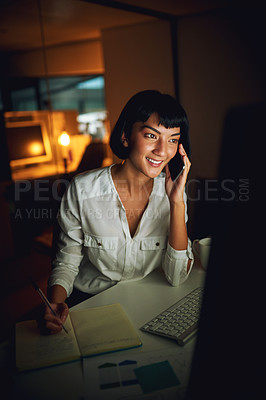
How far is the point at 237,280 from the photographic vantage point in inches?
16.8

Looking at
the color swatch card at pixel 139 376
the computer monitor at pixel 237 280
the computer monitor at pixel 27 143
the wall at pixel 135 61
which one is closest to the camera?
the computer monitor at pixel 237 280

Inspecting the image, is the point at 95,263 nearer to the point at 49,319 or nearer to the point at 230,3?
the point at 49,319

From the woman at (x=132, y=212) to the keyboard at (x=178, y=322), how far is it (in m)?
0.27

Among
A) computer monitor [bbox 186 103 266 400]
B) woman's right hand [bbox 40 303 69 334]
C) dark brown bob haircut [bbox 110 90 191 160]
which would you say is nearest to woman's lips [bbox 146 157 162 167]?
dark brown bob haircut [bbox 110 90 191 160]

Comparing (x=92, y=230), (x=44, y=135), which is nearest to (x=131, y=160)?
(x=92, y=230)

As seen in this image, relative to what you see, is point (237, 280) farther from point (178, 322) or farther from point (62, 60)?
point (62, 60)

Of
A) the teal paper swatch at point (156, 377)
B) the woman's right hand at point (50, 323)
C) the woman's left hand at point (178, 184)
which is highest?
the woman's left hand at point (178, 184)

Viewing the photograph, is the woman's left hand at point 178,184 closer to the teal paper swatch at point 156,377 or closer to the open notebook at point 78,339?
the open notebook at point 78,339

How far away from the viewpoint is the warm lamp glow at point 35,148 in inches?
178

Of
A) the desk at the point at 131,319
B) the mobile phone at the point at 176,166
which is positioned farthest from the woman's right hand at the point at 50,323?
the mobile phone at the point at 176,166

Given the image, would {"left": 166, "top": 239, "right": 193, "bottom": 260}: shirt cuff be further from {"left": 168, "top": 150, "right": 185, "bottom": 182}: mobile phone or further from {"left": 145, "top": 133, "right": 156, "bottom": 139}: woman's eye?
{"left": 145, "top": 133, "right": 156, "bottom": 139}: woman's eye

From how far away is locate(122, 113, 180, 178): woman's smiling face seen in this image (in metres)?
1.45

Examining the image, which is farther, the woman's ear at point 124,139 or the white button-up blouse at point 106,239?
the woman's ear at point 124,139

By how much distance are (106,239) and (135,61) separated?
326 centimetres
